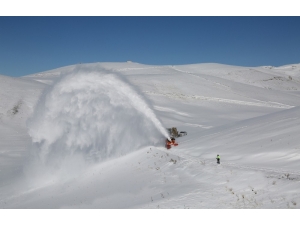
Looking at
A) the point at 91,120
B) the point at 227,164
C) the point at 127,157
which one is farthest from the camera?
the point at 91,120

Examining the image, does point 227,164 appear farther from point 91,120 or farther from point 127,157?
point 91,120

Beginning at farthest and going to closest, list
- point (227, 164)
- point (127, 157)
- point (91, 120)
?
point (91, 120) < point (127, 157) < point (227, 164)

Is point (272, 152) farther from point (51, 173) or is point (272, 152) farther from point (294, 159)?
point (51, 173)

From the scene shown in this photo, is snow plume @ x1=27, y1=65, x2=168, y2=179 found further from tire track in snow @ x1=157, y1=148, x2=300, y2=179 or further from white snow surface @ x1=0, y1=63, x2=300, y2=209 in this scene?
tire track in snow @ x1=157, y1=148, x2=300, y2=179

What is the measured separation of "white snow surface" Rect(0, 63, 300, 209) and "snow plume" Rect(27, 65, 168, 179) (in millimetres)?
71

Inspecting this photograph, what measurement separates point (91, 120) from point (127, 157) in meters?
4.28

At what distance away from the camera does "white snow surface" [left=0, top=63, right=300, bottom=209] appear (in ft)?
34.4

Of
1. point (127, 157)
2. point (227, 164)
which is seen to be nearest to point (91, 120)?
point (127, 157)

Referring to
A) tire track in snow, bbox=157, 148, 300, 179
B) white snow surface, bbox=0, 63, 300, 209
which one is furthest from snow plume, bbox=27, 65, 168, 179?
tire track in snow, bbox=157, 148, 300, 179

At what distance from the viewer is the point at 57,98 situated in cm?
2127

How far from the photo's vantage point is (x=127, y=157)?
62.3ft

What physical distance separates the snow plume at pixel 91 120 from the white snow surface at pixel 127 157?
0.07 m

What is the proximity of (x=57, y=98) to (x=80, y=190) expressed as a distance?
316 inches

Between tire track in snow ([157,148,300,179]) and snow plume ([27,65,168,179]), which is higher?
snow plume ([27,65,168,179])
